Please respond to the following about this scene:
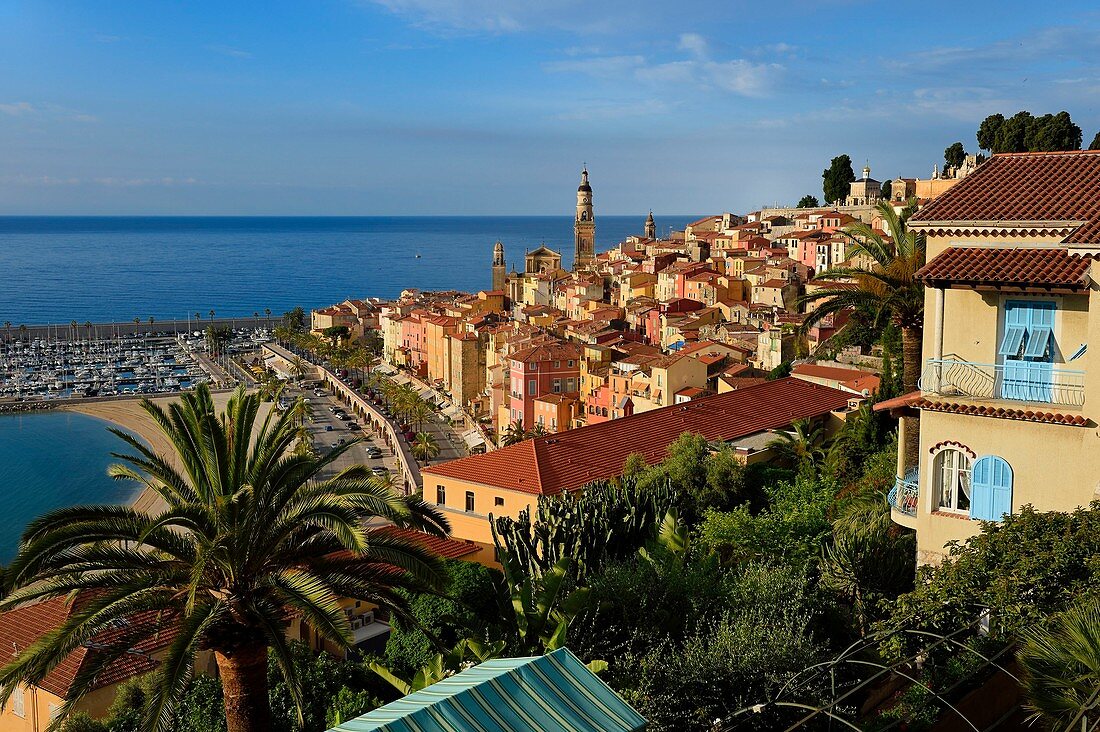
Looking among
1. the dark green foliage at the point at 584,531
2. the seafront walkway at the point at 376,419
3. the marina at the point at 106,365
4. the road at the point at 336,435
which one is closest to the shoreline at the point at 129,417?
the marina at the point at 106,365

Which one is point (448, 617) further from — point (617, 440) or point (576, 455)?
point (617, 440)

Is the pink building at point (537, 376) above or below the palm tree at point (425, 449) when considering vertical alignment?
above

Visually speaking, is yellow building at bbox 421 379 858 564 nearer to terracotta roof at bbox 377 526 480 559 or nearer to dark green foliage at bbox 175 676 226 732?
terracotta roof at bbox 377 526 480 559

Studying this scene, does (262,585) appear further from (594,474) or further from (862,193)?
(862,193)

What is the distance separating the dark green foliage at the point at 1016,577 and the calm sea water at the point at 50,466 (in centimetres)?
4041

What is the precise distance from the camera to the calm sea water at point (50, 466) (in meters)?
52.2

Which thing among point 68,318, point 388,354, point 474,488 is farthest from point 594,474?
point 68,318

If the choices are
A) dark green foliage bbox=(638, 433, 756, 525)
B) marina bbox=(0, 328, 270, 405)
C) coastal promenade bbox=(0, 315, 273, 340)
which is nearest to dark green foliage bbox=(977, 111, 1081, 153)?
dark green foliage bbox=(638, 433, 756, 525)

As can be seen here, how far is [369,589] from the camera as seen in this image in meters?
10.8

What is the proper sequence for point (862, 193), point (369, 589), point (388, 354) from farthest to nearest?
point (862, 193)
point (388, 354)
point (369, 589)

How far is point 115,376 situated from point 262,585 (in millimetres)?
96003

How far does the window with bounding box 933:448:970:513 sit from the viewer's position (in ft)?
39.7

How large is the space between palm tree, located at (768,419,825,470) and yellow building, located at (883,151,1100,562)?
11340mm

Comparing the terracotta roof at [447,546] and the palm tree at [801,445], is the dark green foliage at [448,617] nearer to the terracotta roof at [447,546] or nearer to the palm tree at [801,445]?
the terracotta roof at [447,546]
